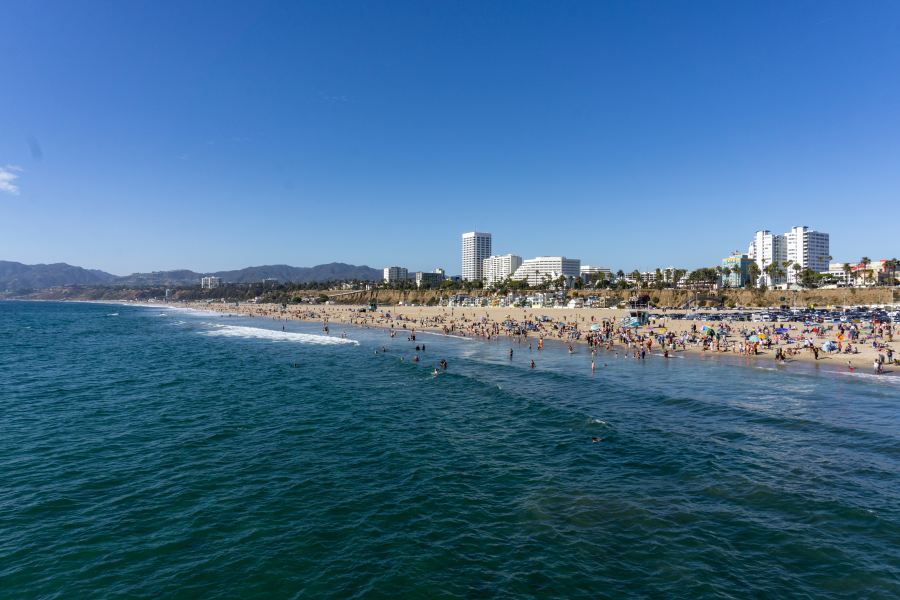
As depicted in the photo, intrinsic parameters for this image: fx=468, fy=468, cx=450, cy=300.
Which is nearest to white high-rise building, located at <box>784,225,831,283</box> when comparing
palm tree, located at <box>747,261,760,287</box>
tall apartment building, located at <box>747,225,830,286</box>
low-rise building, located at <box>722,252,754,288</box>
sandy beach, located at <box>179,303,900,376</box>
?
tall apartment building, located at <box>747,225,830,286</box>

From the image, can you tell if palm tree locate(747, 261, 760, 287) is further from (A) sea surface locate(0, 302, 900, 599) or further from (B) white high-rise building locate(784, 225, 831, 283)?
(A) sea surface locate(0, 302, 900, 599)

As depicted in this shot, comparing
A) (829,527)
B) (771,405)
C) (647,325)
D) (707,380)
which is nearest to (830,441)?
(771,405)

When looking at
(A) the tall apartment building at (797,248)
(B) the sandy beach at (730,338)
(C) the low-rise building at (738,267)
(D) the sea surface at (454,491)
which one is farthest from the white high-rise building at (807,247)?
(D) the sea surface at (454,491)

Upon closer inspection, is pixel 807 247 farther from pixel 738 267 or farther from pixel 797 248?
pixel 738 267

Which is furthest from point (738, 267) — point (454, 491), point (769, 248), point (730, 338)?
point (454, 491)

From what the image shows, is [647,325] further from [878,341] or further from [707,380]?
[707,380]

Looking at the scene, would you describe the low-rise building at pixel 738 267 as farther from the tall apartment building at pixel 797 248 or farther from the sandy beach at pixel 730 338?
the sandy beach at pixel 730 338
